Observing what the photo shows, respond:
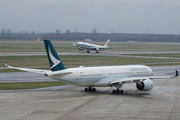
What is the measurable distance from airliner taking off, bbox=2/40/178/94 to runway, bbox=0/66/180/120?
135 centimetres

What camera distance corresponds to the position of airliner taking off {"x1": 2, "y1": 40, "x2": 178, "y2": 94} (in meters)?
43.4

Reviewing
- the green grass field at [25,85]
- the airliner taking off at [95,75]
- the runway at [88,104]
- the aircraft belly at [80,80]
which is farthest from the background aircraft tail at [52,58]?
the green grass field at [25,85]

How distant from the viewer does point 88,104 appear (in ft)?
125

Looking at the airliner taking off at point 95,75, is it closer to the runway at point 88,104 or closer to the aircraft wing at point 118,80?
the aircraft wing at point 118,80

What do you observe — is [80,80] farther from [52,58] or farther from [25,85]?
[25,85]

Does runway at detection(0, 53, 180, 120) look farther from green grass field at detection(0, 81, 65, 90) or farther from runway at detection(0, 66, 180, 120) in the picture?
green grass field at detection(0, 81, 65, 90)

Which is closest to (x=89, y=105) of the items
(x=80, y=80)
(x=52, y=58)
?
(x=80, y=80)

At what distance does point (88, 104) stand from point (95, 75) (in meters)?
8.21

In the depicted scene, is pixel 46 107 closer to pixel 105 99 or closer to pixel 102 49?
pixel 105 99

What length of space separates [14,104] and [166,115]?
641 inches

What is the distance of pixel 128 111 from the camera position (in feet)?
114

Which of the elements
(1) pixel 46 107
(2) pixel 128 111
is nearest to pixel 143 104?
(2) pixel 128 111

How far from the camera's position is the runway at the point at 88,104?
3250 centimetres

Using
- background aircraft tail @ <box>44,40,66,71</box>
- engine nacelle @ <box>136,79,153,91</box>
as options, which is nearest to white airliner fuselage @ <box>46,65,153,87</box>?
background aircraft tail @ <box>44,40,66,71</box>
